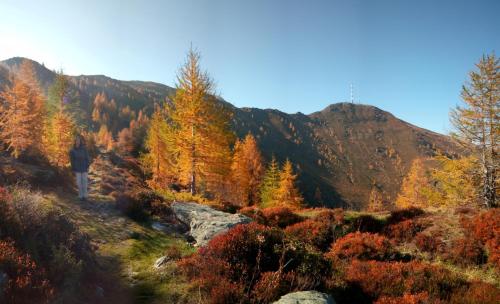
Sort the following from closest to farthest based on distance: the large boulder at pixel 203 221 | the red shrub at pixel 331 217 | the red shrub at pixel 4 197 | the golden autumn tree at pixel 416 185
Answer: the red shrub at pixel 4 197 < the large boulder at pixel 203 221 < the red shrub at pixel 331 217 < the golden autumn tree at pixel 416 185

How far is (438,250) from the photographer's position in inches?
408

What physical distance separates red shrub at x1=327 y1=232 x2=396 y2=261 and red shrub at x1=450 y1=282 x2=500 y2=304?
294 centimetres

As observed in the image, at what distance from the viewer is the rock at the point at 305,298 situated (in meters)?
5.12

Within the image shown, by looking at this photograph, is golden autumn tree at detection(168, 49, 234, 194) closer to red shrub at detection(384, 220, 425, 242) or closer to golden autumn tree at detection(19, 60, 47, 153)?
golden autumn tree at detection(19, 60, 47, 153)

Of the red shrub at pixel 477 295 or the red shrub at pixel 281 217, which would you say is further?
the red shrub at pixel 281 217

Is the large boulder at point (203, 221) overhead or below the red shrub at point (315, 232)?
overhead

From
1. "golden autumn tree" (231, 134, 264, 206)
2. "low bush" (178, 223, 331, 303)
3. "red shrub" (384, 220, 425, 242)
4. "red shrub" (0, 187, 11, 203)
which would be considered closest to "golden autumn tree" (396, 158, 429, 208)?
"golden autumn tree" (231, 134, 264, 206)

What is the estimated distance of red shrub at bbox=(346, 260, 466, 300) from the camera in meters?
6.48

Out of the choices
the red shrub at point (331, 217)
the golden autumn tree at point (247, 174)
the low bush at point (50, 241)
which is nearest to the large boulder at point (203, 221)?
the red shrub at point (331, 217)

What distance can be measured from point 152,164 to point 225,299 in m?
31.1

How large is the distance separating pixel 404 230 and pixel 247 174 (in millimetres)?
30629

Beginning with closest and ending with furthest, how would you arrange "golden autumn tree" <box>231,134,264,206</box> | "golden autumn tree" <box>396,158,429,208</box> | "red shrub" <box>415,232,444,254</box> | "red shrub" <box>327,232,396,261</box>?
"red shrub" <box>327,232,396,261</box> → "red shrub" <box>415,232,444,254</box> → "golden autumn tree" <box>231,134,264,206</box> → "golden autumn tree" <box>396,158,429,208</box>

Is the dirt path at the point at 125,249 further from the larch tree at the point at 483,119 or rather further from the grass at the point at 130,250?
the larch tree at the point at 483,119

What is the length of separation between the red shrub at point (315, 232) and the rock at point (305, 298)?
245 inches
